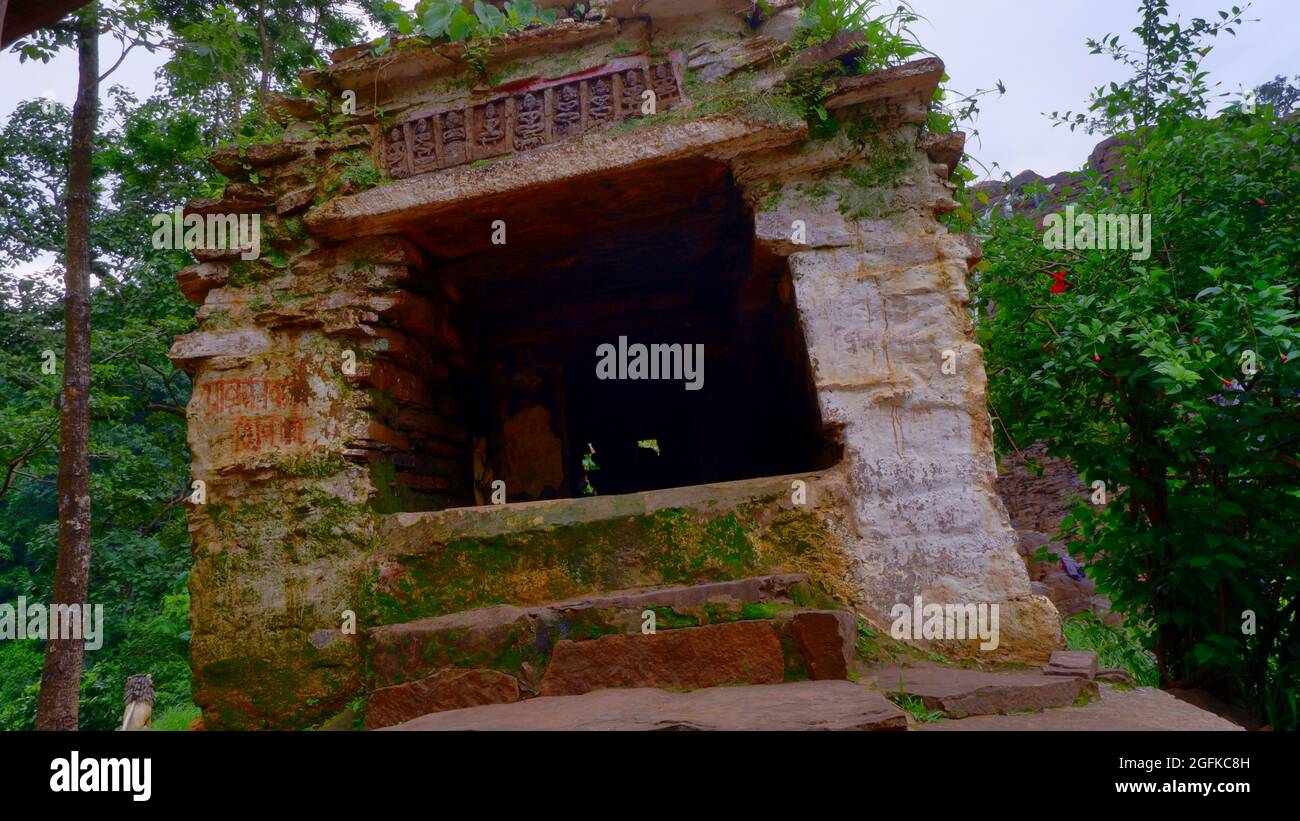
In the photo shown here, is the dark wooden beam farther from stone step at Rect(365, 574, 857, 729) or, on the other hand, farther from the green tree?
the green tree

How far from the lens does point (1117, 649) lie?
515 centimetres

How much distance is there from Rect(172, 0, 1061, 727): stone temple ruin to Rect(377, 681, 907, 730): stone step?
6.0 inches

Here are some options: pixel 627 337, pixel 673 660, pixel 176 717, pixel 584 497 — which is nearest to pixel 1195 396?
pixel 673 660

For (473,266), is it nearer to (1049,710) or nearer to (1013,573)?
(1013,573)

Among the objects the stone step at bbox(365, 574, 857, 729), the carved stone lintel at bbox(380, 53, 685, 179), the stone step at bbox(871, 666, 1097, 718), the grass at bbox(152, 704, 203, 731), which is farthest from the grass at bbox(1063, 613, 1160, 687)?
the grass at bbox(152, 704, 203, 731)

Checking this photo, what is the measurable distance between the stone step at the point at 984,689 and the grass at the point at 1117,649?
3.59 feet

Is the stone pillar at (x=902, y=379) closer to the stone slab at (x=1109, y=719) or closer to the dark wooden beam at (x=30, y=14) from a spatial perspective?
the stone slab at (x=1109, y=719)

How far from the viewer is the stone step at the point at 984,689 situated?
2525 millimetres

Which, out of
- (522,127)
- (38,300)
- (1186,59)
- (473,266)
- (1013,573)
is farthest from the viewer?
(38,300)

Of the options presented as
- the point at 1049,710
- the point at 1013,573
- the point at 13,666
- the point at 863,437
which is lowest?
the point at 13,666

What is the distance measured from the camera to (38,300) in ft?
42.2

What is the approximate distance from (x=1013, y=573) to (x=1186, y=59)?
5197 mm

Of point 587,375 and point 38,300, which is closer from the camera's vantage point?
point 587,375
